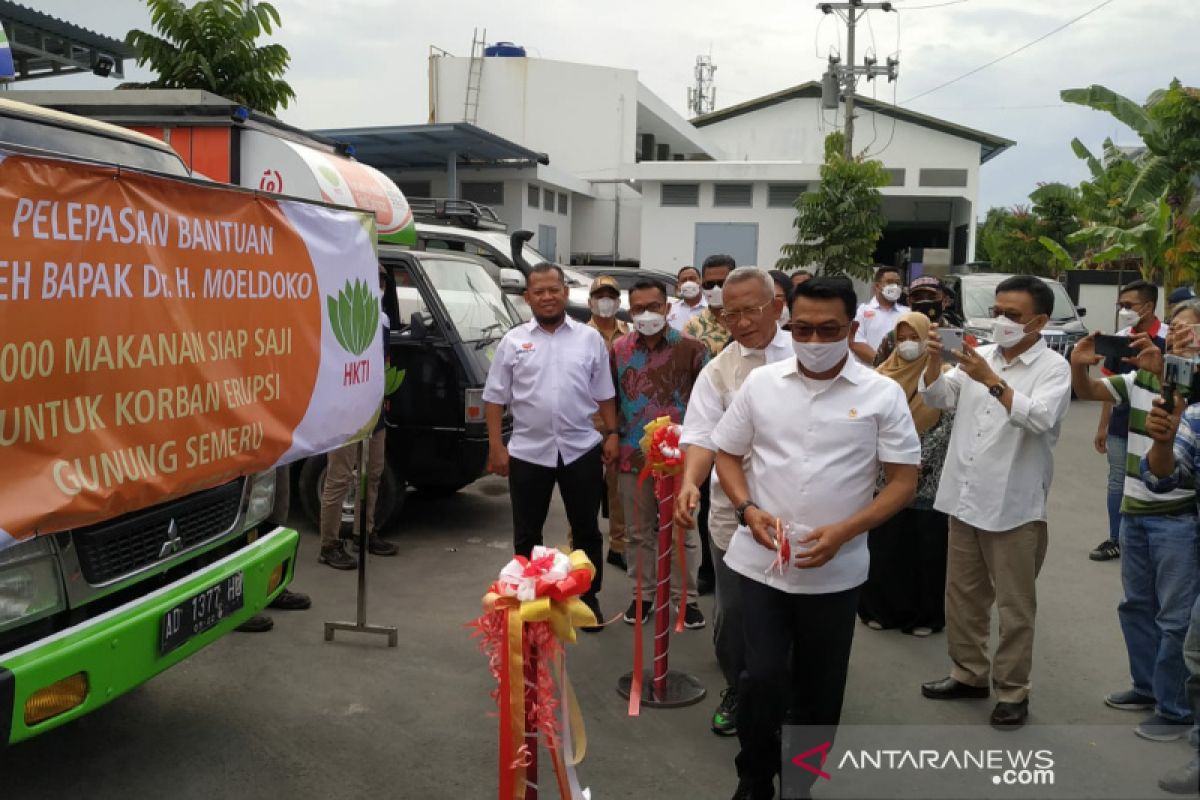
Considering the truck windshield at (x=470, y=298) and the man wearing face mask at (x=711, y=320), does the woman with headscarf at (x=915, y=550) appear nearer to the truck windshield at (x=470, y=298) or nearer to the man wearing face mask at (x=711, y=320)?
the man wearing face mask at (x=711, y=320)

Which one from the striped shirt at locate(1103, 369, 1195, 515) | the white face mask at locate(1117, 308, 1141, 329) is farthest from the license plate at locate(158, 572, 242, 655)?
the white face mask at locate(1117, 308, 1141, 329)

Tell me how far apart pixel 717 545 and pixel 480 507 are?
4417 mm

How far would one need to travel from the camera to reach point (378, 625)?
5.29m

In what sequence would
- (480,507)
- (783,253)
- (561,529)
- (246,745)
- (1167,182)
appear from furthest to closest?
(783,253)
(1167,182)
(480,507)
(561,529)
(246,745)

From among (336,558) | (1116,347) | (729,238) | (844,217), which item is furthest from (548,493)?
(729,238)

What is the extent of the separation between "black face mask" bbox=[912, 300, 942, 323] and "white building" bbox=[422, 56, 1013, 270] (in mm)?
20189

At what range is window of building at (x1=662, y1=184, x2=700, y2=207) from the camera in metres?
26.5

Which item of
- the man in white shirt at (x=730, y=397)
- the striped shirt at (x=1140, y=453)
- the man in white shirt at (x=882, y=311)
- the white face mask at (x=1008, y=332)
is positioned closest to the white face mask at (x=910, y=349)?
the white face mask at (x=1008, y=332)

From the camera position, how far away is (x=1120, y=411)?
6.48 metres

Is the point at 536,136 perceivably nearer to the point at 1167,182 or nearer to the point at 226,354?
the point at 1167,182

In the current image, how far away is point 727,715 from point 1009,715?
4.10ft

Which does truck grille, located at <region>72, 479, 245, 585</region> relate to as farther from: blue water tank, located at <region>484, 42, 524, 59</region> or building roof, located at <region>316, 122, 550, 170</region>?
blue water tank, located at <region>484, 42, 524, 59</region>

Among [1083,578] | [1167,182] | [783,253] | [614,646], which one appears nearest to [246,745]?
[614,646]

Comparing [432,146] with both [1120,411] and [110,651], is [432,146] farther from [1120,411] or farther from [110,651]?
[110,651]
